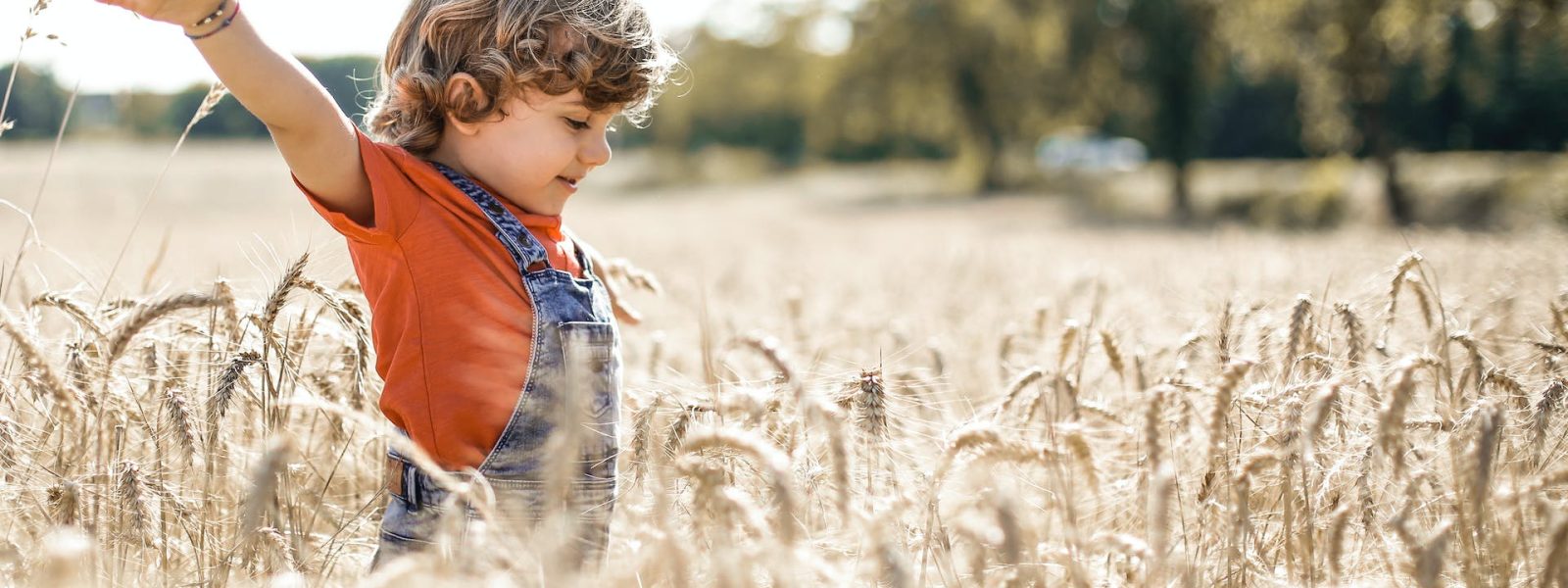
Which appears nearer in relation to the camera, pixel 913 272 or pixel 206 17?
pixel 206 17

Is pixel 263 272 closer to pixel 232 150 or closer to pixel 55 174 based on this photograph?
pixel 55 174

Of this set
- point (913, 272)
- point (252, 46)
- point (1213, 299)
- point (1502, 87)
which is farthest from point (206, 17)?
point (1502, 87)

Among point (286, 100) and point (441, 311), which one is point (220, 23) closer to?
point (286, 100)

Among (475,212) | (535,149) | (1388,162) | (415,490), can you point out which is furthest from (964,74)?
(415,490)

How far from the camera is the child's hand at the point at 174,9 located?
1559 mm

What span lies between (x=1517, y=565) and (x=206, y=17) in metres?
2.44

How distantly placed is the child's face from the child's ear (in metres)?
0.02

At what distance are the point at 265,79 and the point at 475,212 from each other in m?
0.43

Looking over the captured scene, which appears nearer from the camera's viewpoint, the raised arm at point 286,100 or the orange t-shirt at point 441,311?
the raised arm at point 286,100

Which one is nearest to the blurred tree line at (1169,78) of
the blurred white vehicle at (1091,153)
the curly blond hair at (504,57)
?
the curly blond hair at (504,57)

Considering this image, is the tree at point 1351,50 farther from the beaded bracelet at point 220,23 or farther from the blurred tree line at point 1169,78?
the beaded bracelet at point 220,23

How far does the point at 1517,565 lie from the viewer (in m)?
1.93

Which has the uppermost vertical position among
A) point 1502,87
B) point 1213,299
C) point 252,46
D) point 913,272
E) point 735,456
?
point 1502,87

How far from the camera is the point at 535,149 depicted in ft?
6.62
